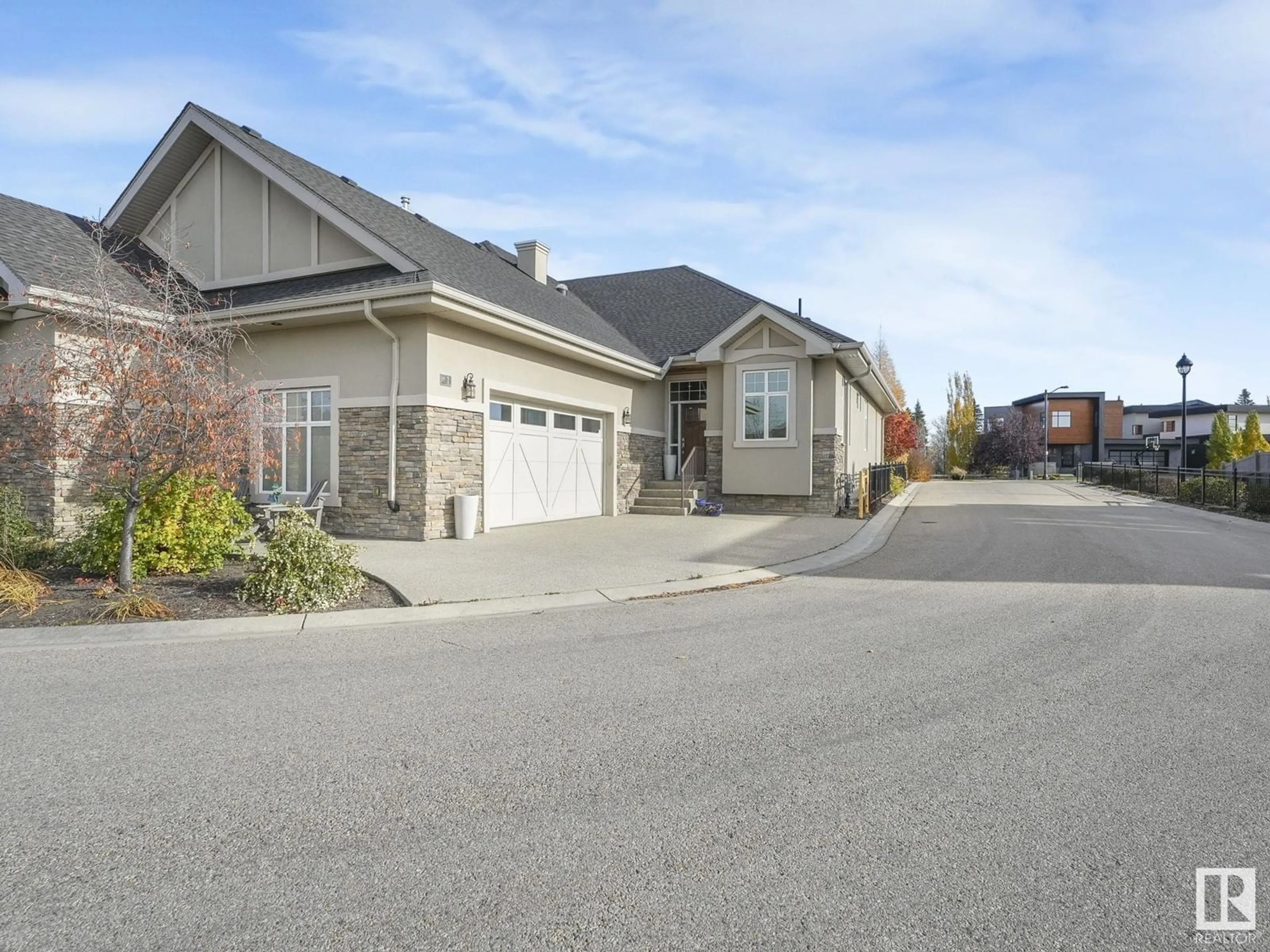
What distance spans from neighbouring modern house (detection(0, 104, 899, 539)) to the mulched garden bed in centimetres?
405

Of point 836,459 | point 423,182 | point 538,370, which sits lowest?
point 836,459

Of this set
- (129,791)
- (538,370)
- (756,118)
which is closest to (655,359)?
(538,370)

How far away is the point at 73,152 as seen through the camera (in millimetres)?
11398

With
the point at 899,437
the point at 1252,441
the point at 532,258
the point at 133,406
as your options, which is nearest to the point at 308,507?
the point at 133,406

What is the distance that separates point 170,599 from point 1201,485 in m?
26.1

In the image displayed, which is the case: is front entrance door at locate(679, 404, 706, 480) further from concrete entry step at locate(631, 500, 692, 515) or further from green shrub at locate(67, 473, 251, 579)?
green shrub at locate(67, 473, 251, 579)

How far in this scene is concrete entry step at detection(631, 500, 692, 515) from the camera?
17.7m

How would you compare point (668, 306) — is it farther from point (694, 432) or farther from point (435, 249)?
point (435, 249)

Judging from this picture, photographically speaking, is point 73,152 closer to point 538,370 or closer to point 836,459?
point 538,370

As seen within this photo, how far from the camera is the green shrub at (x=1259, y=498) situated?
1739 cm

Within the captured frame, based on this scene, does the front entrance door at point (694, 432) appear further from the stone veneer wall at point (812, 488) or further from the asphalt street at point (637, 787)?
the asphalt street at point (637, 787)

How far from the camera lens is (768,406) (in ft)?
58.4

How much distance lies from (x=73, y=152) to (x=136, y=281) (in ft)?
9.03

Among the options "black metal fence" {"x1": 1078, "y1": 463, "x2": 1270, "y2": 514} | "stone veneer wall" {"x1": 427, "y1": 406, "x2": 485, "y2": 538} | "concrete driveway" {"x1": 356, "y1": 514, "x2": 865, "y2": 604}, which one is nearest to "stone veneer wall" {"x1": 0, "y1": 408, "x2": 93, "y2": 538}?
"concrete driveway" {"x1": 356, "y1": 514, "x2": 865, "y2": 604}
